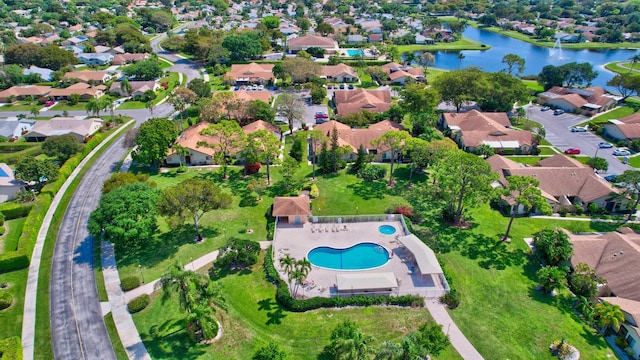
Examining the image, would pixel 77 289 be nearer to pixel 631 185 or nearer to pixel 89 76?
pixel 631 185

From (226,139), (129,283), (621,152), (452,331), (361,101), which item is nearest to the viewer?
(452,331)

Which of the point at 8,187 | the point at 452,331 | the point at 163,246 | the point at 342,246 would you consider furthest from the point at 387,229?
the point at 8,187

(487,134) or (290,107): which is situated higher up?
(290,107)

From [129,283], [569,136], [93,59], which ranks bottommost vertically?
[569,136]

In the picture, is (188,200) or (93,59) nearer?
(188,200)

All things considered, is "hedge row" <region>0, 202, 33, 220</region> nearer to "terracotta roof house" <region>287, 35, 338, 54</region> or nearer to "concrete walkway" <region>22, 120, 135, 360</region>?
"concrete walkway" <region>22, 120, 135, 360</region>

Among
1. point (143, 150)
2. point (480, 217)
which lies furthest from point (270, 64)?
A: point (480, 217)

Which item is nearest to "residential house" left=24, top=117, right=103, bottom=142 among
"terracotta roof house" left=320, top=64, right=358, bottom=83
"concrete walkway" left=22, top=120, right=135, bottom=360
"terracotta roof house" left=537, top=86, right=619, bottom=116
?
"concrete walkway" left=22, top=120, right=135, bottom=360

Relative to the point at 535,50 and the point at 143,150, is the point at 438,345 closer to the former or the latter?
the point at 143,150
